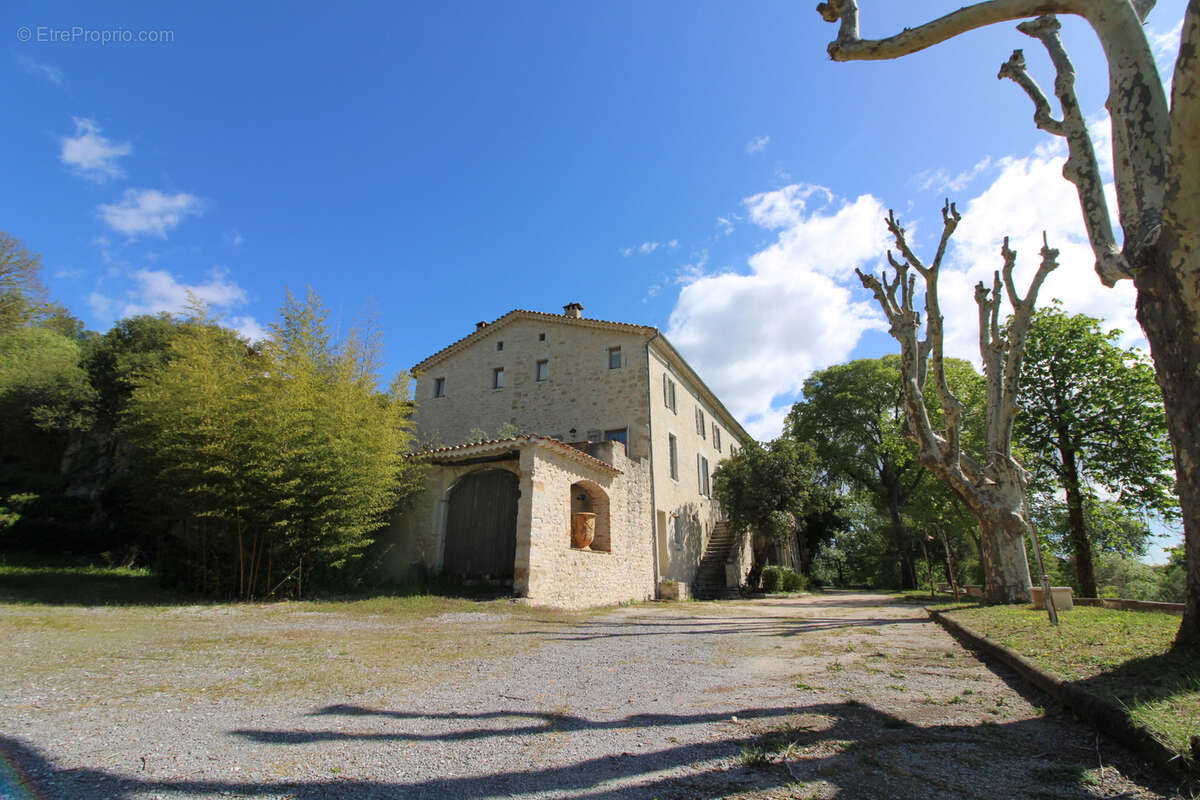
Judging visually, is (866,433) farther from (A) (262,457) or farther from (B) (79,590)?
(B) (79,590)

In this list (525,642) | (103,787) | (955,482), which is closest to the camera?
(103,787)

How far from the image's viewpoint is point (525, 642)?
19.0 ft

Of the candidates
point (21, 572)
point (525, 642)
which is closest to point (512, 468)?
point (525, 642)

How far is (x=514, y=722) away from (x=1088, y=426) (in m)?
12.5

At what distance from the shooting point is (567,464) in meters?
10.9

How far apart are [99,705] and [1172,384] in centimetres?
672

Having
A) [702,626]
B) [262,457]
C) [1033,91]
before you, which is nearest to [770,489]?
[702,626]

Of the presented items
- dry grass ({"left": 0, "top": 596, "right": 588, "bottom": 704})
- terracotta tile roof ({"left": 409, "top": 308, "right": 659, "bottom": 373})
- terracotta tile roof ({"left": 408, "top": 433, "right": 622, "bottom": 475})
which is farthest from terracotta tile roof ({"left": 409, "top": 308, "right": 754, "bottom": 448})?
dry grass ({"left": 0, "top": 596, "right": 588, "bottom": 704})

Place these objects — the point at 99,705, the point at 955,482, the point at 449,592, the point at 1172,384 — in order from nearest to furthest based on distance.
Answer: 1. the point at 99,705
2. the point at 1172,384
3. the point at 955,482
4. the point at 449,592

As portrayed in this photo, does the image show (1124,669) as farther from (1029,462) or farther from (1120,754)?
(1029,462)

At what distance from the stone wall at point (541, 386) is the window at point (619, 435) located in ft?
0.29

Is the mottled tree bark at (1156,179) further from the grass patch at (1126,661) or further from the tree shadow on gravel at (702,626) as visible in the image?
the tree shadow on gravel at (702,626)

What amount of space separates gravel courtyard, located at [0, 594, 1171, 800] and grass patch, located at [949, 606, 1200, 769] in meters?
0.22

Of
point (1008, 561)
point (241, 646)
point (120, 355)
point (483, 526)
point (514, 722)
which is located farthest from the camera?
point (120, 355)
